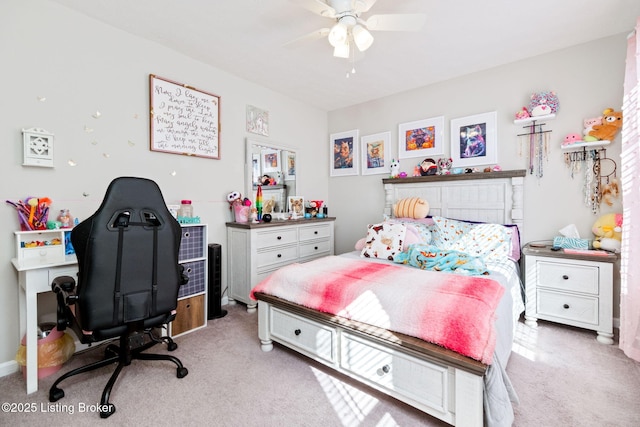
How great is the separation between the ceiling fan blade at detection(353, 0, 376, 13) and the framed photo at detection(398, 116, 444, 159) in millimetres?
2018

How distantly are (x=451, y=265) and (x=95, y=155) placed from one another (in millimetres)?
2926

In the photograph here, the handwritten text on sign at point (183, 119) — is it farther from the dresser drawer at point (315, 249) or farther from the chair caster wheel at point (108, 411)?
the chair caster wheel at point (108, 411)

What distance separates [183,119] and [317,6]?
5.73 ft

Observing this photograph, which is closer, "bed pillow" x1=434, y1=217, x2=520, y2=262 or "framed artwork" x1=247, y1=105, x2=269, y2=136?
"bed pillow" x1=434, y1=217, x2=520, y2=262

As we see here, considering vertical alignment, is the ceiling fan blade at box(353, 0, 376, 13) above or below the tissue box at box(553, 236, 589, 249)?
above

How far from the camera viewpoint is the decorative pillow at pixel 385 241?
2695 mm

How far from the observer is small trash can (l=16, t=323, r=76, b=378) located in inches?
73.1

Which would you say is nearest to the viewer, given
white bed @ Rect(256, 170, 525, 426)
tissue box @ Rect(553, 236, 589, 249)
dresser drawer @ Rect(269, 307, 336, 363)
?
white bed @ Rect(256, 170, 525, 426)

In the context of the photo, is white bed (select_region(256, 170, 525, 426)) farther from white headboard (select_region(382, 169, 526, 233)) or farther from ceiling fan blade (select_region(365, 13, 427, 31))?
ceiling fan blade (select_region(365, 13, 427, 31))

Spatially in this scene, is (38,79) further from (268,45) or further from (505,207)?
(505,207)

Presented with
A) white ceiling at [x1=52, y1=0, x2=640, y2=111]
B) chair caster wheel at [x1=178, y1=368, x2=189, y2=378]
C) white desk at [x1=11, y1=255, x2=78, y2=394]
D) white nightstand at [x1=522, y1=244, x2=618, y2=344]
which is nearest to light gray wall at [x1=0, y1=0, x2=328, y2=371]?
white ceiling at [x1=52, y1=0, x2=640, y2=111]

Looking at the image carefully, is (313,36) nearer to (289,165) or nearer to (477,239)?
(289,165)

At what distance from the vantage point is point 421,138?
3.64 m

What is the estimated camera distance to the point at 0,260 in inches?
75.3
